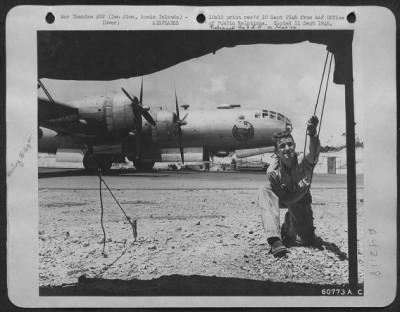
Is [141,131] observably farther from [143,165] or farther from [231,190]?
[231,190]

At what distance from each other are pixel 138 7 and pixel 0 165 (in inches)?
33.4

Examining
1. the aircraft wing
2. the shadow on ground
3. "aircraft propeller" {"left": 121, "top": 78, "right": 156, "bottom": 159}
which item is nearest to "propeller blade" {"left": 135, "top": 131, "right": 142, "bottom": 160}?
"aircraft propeller" {"left": 121, "top": 78, "right": 156, "bottom": 159}

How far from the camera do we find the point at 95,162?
130 cm

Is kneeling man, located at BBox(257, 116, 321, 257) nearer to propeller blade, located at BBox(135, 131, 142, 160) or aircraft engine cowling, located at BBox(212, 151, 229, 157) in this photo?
aircraft engine cowling, located at BBox(212, 151, 229, 157)

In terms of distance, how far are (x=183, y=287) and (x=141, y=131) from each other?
2.48 feet

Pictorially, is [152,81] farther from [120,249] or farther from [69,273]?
[69,273]

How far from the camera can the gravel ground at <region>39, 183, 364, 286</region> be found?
1186mm

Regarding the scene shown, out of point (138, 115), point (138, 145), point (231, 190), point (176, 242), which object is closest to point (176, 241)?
point (176, 242)

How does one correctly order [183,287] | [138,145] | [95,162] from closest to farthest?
1. [183,287]
2. [95,162]
3. [138,145]

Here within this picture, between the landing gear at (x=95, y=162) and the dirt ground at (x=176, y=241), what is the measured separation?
0.41 ft

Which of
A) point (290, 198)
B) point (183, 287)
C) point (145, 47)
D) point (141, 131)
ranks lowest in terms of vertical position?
point (183, 287)

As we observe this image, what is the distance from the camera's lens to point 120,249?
121 cm

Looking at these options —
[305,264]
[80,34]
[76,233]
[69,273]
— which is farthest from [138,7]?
[305,264]

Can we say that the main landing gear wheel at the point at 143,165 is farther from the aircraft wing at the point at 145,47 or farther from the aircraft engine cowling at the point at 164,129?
the aircraft wing at the point at 145,47
